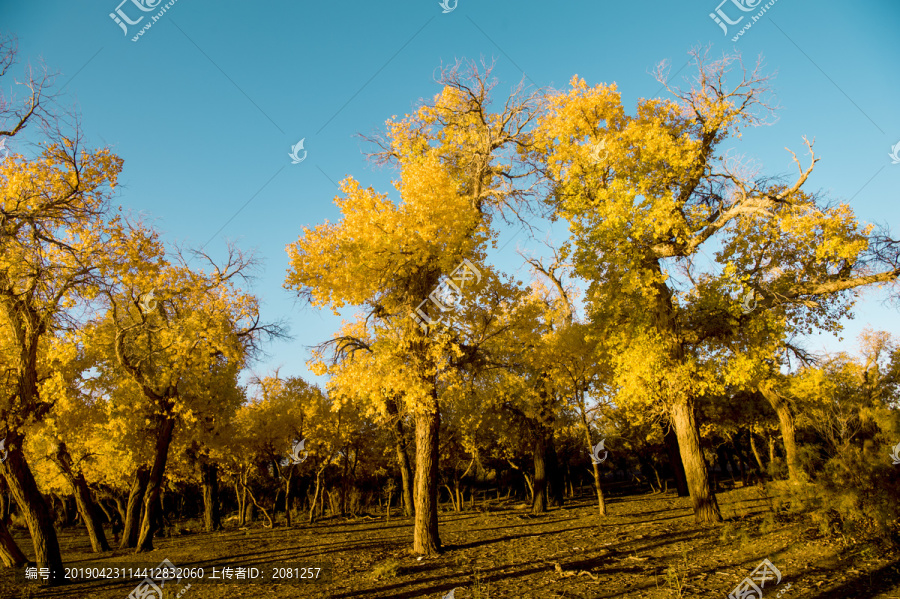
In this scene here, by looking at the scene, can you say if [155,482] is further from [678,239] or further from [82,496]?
[678,239]

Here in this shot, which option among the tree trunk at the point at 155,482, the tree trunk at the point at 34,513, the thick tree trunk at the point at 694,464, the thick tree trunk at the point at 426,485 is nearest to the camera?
the tree trunk at the point at 34,513

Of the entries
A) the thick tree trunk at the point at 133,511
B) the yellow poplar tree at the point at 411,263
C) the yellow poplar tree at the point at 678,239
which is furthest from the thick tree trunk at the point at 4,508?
the yellow poplar tree at the point at 678,239

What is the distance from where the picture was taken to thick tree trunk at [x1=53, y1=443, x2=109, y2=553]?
55.3 feet

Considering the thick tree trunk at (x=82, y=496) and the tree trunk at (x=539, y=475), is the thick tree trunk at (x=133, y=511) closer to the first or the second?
the thick tree trunk at (x=82, y=496)

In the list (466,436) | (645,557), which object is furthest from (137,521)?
(645,557)

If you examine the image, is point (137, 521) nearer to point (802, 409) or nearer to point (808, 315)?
point (808, 315)

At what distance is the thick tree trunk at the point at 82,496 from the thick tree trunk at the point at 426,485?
1332 cm

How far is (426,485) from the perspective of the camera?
438 inches

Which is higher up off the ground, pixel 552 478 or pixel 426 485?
pixel 426 485

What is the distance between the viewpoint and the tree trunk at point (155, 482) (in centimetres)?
1488

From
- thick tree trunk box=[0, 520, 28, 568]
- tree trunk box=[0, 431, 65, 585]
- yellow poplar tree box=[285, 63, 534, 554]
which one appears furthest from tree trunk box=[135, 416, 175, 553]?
yellow poplar tree box=[285, 63, 534, 554]

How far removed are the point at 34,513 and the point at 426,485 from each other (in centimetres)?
812

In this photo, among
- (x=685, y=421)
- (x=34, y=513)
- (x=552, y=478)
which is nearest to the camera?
(x=34, y=513)

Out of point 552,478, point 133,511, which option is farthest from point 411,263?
point 552,478
